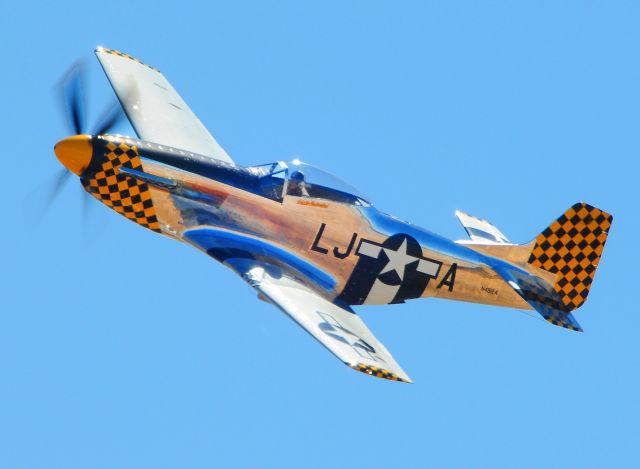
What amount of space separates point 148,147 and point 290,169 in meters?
2.62

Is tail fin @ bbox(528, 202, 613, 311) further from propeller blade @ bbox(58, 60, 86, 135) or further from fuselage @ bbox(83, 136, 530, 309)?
propeller blade @ bbox(58, 60, 86, 135)

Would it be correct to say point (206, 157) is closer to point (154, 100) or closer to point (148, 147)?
point (148, 147)

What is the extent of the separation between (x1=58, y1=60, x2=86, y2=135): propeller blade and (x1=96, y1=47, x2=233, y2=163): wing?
6.83 ft

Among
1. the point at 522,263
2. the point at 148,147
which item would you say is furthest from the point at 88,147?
the point at 522,263

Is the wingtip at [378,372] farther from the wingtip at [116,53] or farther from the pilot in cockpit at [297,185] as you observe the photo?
the wingtip at [116,53]

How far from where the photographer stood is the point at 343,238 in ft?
93.0

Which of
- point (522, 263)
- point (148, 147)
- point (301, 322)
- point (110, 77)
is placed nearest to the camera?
point (301, 322)

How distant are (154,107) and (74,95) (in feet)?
11.1

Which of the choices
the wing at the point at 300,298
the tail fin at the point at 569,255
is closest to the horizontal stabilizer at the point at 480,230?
the tail fin at the point at 569,255

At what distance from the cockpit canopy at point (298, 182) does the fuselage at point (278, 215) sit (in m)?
0.02

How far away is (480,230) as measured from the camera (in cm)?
3088

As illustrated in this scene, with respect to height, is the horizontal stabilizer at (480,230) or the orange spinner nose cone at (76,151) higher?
the horizontal stabilizer at (480,230)

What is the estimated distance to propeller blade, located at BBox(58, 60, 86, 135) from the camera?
28234 millimetres

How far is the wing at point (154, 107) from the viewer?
30625 millimetres
